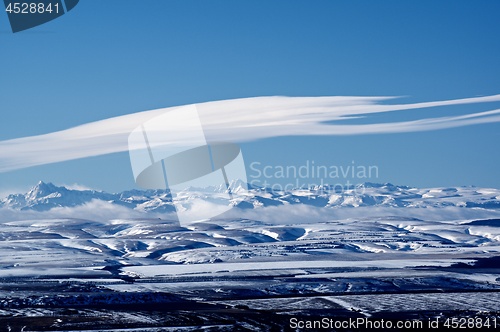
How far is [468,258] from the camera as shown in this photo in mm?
171625

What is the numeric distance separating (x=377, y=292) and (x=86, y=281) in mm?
43914

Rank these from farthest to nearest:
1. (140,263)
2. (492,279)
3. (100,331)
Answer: (140,263)
(492,279)
(100,331)

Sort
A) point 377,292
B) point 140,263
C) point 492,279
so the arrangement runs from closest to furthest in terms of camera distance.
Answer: point 377,292 → point 492,279 → point 140,263

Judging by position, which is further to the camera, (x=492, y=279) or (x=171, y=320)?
(x=492, y=279)

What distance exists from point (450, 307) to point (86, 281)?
58068mm

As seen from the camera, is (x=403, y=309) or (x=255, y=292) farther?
(x=255, y=292)

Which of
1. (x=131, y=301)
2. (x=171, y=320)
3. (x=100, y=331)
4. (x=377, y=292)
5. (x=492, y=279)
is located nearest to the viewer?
(x=100, y=331)

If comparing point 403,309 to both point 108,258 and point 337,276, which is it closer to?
point 337,276

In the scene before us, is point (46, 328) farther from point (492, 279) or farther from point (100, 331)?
point (492, 279)

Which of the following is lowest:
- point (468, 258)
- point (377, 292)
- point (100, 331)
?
point (468, 258)

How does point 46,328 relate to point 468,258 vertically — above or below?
above

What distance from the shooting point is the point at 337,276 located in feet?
409

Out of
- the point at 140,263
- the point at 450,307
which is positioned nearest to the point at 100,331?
the point at 450,307

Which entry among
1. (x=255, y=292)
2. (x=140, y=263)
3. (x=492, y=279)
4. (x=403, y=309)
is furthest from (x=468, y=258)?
(x=403, y=309)
